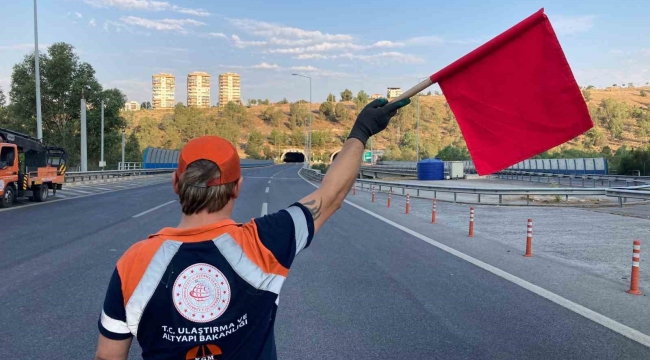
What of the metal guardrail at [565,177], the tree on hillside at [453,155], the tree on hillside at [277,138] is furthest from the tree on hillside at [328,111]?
the metal guardrail at [565,177]

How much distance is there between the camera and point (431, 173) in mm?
44812

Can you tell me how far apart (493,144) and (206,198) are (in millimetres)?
2502

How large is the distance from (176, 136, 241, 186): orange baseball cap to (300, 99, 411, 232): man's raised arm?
0.41 metres

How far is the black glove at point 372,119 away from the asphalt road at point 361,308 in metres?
2.77

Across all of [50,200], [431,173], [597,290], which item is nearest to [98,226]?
[50,200]

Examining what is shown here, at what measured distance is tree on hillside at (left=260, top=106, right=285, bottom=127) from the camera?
186 m

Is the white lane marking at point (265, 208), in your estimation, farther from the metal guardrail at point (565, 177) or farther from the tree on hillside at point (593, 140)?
the tree on hillside at point (593, 140)

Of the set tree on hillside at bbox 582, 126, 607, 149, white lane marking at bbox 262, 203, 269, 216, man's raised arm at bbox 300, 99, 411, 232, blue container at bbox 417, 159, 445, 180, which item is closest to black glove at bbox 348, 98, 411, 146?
man's raised arm at bbox 300, 99, 411, 232

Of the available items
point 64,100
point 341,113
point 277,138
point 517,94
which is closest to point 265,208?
point 517,94

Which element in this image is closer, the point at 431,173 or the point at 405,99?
the point at 405,99

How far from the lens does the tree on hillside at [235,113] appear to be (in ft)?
575

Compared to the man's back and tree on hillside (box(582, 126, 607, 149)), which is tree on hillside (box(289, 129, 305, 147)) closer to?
tree on hillside (box(582, 126, 607, 149))

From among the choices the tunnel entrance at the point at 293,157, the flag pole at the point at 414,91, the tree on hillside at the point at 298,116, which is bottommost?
the tunnel entrance at the point at 293,157

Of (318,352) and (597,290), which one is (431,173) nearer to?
(597,290)
